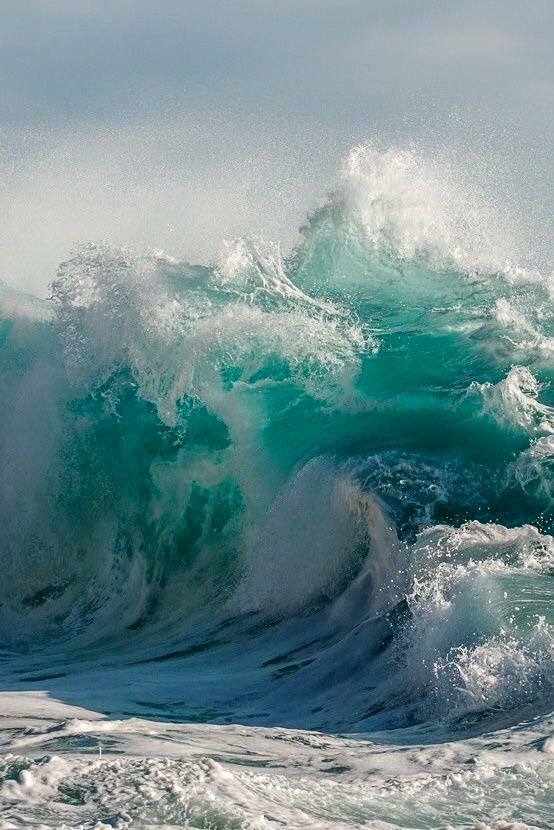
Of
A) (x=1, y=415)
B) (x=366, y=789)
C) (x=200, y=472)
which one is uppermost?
(x=1, y=415)

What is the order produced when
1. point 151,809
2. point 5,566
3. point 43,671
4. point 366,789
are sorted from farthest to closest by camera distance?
point 5,566, point 43,671, point 366,789, point 151,809

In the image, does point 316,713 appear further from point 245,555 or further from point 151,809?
point 245,555

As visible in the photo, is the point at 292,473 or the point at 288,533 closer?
the point at 288,533

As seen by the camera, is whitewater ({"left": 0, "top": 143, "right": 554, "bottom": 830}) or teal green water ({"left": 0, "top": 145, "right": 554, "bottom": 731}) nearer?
whitewater ({"left": 0, "top": 143, "right": 554, "bottom": 830})

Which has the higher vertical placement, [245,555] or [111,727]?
[245,555]

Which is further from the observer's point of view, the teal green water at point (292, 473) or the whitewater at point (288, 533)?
the teal green water at point (292, 473)

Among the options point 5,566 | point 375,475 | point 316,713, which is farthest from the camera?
point 5,566

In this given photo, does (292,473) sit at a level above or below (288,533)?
above

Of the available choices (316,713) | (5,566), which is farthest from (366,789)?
(5,566)
